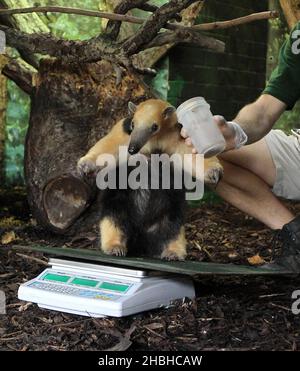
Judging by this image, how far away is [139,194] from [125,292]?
1.97ft

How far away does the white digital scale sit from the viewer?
2682mm

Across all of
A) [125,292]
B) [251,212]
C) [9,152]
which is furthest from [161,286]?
[9,152]

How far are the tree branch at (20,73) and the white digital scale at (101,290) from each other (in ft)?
6.43

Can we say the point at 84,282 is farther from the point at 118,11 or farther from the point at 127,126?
the point at 118,11

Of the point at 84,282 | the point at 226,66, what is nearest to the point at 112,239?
the point at 84,282

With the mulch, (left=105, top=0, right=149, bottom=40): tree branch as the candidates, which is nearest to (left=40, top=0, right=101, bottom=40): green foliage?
(left=105, top=0, right=149, bottom=40): tree branch

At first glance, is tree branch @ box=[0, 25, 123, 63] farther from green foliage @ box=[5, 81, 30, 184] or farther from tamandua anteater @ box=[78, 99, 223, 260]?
green foliage @ box=[5, 81, 30, 184]

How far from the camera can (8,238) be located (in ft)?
13.7

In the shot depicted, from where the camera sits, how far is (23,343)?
8.62 feet

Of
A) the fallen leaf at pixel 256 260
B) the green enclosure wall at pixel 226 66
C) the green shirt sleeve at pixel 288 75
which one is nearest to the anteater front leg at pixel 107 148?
the green shirt sleeve at pixel 288 75

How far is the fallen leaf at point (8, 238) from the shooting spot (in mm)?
4105

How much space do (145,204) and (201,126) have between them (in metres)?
0.79

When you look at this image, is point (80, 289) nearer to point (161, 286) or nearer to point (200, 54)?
→ point (161, 286)

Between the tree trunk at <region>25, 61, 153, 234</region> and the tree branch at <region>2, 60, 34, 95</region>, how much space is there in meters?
0.21
